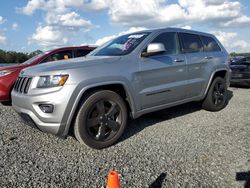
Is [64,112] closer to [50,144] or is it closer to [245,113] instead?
[50,144]

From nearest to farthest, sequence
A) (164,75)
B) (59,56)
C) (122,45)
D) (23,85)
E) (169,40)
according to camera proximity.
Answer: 1. (23,85)
2. (164,75)
3. (122,45)
4. (169,40)
5. (59,56)

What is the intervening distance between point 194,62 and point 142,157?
2665mm

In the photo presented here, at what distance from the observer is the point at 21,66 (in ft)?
24.8

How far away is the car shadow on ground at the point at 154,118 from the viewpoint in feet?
16.8

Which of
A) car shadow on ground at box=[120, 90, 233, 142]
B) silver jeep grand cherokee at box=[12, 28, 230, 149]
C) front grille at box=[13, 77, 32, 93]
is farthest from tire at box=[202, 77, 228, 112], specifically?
front grille at box=[13, 77, 32, 93]

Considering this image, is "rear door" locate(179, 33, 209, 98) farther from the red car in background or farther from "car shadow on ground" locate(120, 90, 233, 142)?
the red car in background

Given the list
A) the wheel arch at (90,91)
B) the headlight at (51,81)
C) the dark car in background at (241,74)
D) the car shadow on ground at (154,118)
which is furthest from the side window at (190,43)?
the dark car in background at (241,74)

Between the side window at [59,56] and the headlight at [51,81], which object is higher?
the side window at [59,56]

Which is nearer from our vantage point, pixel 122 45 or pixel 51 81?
pixel 51 81

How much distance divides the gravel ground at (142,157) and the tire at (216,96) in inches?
32.9

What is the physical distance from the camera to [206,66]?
242 inches

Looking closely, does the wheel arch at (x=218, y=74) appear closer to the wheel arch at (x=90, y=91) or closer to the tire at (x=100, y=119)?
the wheel arch at (x=90, y=91)

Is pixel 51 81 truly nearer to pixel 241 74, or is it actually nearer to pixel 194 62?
pixel 194 62

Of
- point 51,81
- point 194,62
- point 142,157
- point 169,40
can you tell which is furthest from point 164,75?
point 51,81
